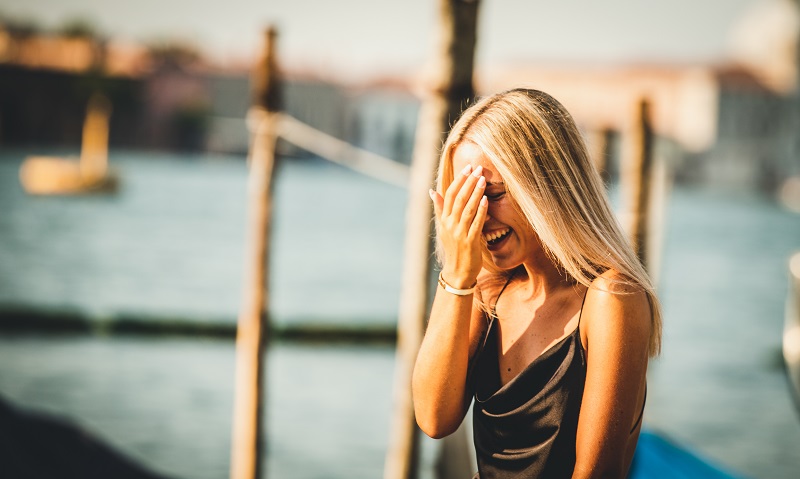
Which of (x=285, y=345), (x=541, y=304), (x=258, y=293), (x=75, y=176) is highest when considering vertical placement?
(x=75, y=176)

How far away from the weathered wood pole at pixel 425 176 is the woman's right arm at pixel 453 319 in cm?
131

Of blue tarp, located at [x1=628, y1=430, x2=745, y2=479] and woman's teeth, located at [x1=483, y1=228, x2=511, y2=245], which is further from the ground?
woman's teeth, located at [x1=483, y1=228, x2=511, y2=245]

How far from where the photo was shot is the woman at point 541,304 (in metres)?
1.19

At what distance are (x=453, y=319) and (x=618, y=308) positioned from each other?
0.82 ft

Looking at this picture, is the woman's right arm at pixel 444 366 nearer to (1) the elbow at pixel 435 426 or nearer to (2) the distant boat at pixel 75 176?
(1) the elbow at pixel 435 426

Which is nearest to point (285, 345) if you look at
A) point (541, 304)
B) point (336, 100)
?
point (541, 304)

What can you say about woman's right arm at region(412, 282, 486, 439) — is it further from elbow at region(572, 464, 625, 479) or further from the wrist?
elbow at region(572, 464, 625, 479)

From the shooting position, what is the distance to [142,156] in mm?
71938

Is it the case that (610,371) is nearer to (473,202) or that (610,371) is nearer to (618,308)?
(618,308)

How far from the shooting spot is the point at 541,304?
1.32 m

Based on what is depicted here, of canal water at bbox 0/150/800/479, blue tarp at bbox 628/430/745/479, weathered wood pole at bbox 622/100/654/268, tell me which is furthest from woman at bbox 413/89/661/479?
canal water at bbox 0/150/800/479

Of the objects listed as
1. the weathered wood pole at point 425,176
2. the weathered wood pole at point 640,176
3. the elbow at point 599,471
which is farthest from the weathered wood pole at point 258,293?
the elbow at point 599,471

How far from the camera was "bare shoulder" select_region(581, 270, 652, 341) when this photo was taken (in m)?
1.16

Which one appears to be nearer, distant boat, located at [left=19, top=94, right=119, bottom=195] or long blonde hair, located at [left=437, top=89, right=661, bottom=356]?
long blonde hair, located at [left=437, top=89, right=661, bottom=356]
